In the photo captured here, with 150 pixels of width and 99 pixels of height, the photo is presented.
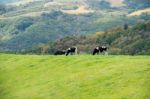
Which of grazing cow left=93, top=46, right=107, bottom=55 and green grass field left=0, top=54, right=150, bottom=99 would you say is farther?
grazing cow left=93, top=46, right=107, bottom=55

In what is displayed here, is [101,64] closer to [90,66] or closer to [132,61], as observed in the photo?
[90,66]

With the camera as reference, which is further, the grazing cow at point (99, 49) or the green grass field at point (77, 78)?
the grazing cow at point (99, 49)

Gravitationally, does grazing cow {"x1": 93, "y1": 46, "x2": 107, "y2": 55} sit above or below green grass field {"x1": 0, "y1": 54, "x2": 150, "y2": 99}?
above

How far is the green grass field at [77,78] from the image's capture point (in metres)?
30.9

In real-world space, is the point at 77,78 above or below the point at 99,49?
below

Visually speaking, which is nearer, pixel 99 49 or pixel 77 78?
pixel 77 78

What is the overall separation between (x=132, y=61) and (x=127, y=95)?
7600 mm

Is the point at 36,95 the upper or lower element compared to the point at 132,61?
lower

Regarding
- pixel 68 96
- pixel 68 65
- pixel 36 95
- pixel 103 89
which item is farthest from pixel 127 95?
pixel 68 65

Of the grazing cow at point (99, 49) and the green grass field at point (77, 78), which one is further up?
the grazing cow at point (99, 49)

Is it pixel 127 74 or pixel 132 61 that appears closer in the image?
pixel 127 74

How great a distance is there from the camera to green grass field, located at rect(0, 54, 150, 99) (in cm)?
3092

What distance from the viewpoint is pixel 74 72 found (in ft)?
127

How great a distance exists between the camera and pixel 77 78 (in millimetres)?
35906
